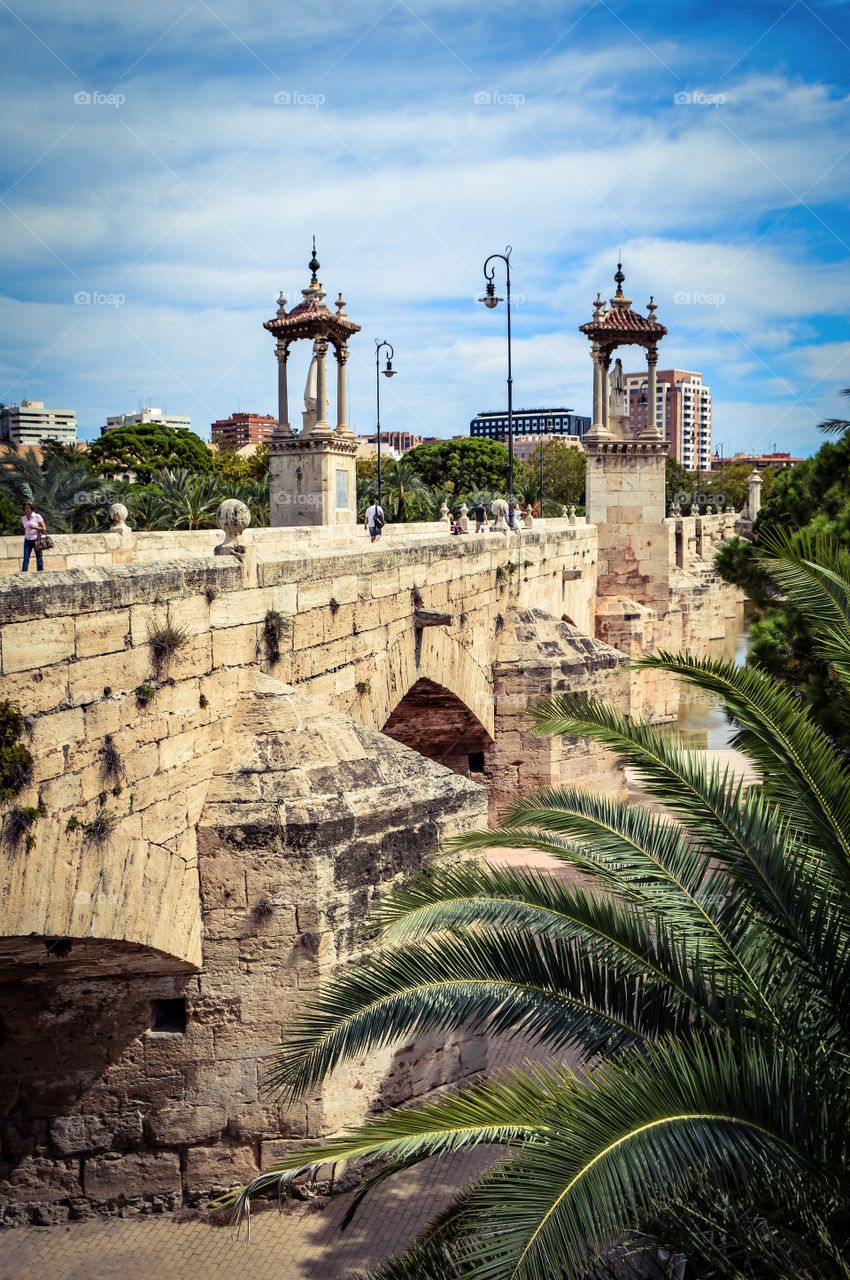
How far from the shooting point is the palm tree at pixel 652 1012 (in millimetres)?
4035

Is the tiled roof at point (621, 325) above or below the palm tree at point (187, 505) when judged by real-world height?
above

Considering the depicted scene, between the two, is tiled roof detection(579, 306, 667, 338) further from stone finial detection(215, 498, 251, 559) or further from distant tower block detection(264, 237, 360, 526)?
stone finial detection(215, 498, 251, 559)

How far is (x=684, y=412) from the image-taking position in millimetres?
176500

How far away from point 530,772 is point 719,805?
10.8 meters

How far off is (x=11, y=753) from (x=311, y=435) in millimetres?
24403

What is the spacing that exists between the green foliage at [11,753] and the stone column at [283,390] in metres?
24.9

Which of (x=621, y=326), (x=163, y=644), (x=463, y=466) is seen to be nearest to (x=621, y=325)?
(x=621, y=326)

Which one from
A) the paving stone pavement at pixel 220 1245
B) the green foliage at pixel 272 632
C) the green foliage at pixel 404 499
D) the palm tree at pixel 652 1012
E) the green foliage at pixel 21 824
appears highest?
the green foliage at pixel 404 499

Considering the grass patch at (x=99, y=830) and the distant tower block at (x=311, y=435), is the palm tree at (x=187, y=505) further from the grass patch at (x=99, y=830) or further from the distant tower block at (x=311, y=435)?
the grass patch at (x=99, y=830)

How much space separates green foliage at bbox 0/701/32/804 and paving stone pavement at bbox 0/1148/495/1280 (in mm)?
3359

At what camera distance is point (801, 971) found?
17.7 feet

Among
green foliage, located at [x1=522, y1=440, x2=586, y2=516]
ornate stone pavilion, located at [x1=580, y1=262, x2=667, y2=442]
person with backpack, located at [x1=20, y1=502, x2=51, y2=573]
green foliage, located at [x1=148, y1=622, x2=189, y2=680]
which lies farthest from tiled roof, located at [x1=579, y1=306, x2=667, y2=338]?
green foliage, located at [x1=522, y1=440, x2=586, y2=516]

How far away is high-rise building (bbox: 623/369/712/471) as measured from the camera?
15650 centimetres

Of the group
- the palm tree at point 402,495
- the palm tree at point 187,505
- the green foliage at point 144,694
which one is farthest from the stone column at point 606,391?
the green foliage at point 144,694
